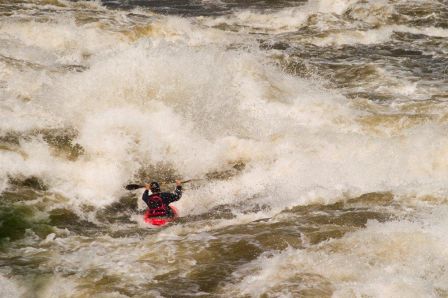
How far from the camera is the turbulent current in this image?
5793 mm

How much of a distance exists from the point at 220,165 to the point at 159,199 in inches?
64.2

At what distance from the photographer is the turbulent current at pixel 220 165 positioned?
579 centimetres

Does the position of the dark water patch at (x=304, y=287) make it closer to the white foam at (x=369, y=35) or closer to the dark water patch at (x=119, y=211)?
the dark water patch at (x=119, y=211)

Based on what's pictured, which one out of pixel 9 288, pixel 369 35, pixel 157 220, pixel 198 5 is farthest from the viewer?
pixel 198 5

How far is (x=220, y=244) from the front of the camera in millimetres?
6441

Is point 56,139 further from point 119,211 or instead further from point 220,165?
point 220,165

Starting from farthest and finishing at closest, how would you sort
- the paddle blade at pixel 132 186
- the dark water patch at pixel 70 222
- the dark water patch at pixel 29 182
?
the paddle blade at pixel 132 186, the dark water patch at pixel 29 182, the dark water patch at pixel 70 222

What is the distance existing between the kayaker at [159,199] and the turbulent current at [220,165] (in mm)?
273

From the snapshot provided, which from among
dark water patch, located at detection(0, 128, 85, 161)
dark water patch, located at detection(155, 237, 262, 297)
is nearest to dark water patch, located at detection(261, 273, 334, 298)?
dark water patch, located at detection(155, 237, 262, 297)

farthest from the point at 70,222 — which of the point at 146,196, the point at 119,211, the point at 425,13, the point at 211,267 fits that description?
the point at 425,13

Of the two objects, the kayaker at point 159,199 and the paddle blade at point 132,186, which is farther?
the paddle blade at point 132,186

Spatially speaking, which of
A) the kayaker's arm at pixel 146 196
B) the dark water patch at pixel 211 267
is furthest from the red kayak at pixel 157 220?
the dark water patch at pixel 211 267

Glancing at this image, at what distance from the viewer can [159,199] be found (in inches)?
309

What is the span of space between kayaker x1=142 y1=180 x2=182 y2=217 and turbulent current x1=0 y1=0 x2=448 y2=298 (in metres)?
0.27
